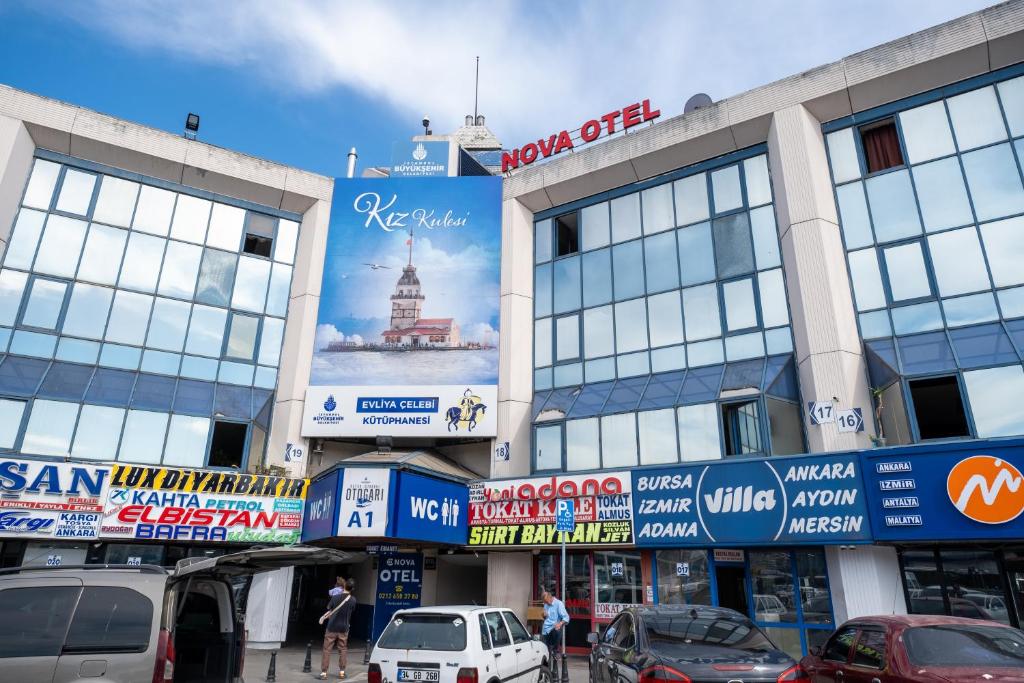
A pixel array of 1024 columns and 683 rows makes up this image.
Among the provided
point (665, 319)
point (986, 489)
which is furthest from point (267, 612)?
point (986, 489)

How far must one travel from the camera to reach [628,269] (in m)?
22.8

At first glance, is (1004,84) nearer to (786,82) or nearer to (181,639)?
(786,82)

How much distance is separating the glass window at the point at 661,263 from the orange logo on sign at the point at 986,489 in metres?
9.71

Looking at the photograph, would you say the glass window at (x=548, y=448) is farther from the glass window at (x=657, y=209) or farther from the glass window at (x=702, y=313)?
the glass window at (x=657, y=209)

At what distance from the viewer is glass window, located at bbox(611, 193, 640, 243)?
76.5 feet

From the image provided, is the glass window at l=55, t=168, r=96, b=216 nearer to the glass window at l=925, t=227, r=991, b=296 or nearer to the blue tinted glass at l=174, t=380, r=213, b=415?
the blue tinted glass at l=174, t=380, r=213, b=415

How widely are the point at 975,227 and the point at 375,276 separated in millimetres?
19115

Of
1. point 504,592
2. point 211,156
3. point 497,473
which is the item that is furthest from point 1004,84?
point 211,156

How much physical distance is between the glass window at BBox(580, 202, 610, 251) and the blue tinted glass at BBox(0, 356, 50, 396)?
18355 millimetres

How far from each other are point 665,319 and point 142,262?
1817 centimetres

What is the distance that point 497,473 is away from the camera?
2202 cm

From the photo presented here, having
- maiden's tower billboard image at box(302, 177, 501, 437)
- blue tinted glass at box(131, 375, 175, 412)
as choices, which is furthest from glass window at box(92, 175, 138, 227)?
maiden's tower billboard image at box(302, 177, 501, 437)

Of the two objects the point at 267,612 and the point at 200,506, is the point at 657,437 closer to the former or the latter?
the point at 267,612

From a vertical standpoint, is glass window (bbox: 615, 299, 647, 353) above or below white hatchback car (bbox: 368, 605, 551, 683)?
above
